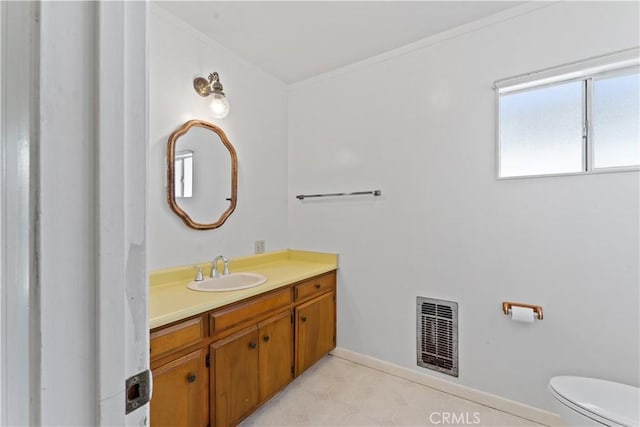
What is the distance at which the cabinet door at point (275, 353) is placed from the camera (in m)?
1.78

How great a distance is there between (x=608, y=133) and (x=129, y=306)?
2270 millimetres

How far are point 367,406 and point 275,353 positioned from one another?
67 cm

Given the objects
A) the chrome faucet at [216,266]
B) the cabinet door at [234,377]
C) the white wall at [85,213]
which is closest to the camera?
the white wall at [85,213]

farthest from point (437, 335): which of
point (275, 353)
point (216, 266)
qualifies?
point (216, 266)

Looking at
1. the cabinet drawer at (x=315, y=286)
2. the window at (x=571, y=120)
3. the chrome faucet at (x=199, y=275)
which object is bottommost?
the cabinet drawer at (x=315, y=286)

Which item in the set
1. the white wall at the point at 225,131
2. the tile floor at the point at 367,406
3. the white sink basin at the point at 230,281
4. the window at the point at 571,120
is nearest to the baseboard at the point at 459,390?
the tile floor at the point at 367,406

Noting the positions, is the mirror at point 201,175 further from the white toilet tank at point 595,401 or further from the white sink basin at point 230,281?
the white toilet tank at point 595,401

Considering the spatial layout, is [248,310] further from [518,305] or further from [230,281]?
[518,305]

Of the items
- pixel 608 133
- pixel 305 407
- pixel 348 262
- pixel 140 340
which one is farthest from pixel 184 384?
pixel 608 133

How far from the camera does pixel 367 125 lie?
234 centimetres

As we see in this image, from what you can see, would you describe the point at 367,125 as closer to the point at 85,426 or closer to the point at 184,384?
the point at 184,384

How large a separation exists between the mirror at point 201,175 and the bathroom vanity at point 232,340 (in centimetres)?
39

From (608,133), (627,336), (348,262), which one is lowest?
(627,336)

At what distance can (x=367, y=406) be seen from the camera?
1.86 m
